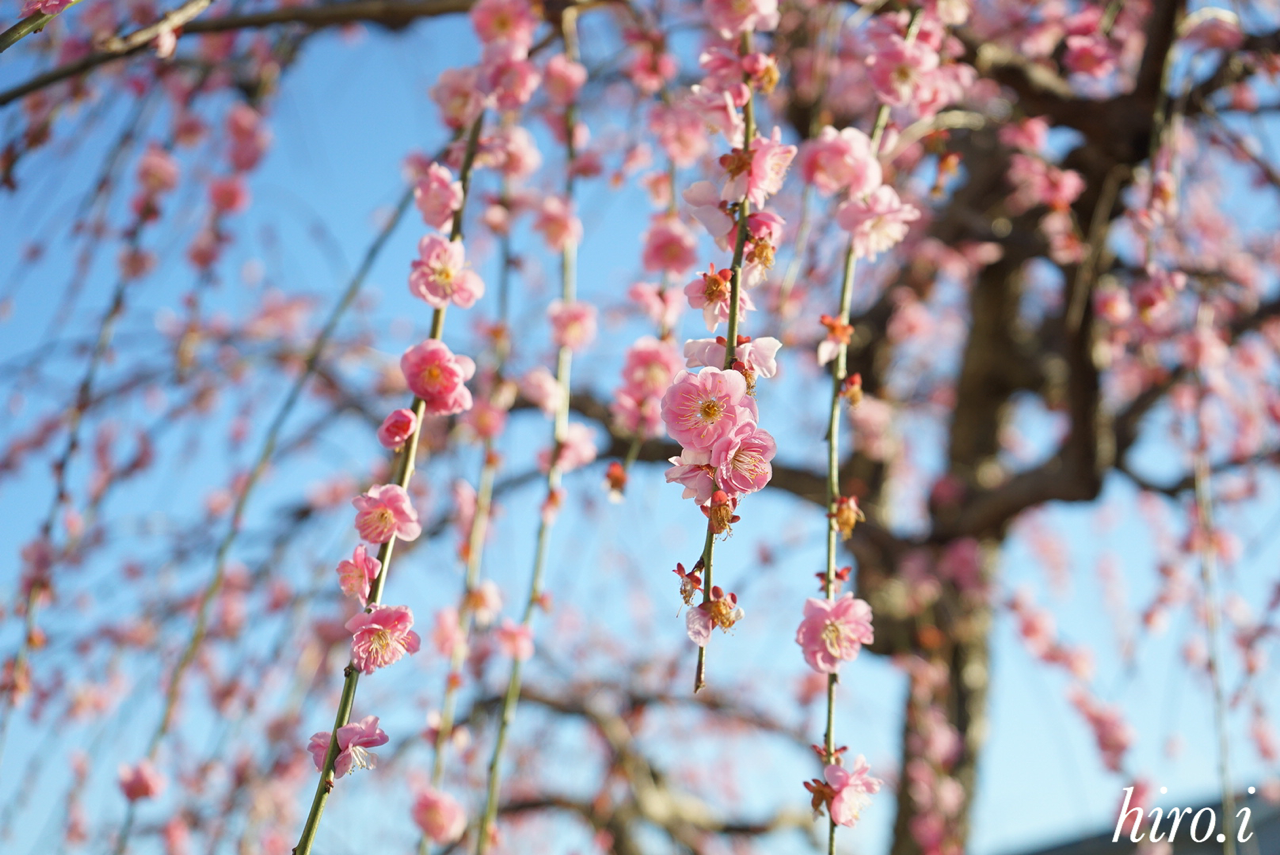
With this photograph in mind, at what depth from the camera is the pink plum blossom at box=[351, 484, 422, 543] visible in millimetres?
846

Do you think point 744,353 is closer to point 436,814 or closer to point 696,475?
point 696,475

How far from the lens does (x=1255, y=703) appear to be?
248 cm

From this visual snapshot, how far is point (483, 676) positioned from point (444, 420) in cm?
70

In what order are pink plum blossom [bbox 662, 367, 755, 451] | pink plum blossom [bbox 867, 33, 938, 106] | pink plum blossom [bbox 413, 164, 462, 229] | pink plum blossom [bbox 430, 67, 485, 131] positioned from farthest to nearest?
pink plum blossom [bbox 430, 67, 485, 131] < pink plum blossom [bbox 867, 33, 938, 106] < pink plum blossom [bbox 413, 164, 462, 229] < pink plum blossom [bbox 662, 367, 755, 451]

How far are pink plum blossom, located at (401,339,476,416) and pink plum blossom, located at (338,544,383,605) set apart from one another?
18 centimetres

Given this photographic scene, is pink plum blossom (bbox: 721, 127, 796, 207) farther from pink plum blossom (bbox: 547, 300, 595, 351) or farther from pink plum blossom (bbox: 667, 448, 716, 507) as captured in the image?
pink plum blossom (bbox: 547, 300, 595, 351)

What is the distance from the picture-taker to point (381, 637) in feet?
2.64

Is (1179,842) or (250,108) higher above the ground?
(250,108)

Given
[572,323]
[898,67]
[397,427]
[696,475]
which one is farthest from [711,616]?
[572,323]

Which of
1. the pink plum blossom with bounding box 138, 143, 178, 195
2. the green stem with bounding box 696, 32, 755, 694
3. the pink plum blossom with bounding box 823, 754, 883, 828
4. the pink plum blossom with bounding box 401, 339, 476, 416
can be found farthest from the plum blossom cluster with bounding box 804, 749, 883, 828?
the pink plum blossom with bounding box 138, 143, 178, 195

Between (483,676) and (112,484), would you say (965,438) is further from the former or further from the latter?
(112,484)

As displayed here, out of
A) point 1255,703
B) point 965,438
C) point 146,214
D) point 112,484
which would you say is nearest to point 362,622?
point 146,214

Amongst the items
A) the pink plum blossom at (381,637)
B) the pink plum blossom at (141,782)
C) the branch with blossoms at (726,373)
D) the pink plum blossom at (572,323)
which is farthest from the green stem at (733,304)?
the pink plum blossom at (141,782)

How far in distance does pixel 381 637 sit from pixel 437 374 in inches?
10.4
